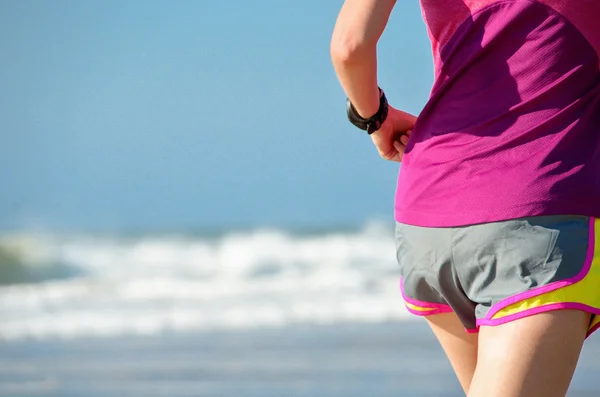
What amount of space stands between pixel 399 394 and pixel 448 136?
2.61 meters

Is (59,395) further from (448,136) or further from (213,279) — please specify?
(213,279)

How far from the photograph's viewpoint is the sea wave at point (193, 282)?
671 cm

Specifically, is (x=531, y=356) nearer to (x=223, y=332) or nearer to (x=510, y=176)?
(x=510, y=176)

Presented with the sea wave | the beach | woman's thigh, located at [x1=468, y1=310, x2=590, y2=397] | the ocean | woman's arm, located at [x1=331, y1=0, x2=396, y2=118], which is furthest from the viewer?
the sea wave

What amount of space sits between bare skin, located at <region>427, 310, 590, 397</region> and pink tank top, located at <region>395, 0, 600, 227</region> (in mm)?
175

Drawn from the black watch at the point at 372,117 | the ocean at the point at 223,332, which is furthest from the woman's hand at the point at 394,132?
the ocean at the point at 223,332

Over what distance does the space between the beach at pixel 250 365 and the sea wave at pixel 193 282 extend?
0.58 meters

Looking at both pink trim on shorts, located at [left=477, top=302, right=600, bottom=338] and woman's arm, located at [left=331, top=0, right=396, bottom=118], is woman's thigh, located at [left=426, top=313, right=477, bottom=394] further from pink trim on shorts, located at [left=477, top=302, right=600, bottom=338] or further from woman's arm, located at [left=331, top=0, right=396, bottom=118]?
woman's arm, located at [left=331, top=0, right=396, bottom=118]

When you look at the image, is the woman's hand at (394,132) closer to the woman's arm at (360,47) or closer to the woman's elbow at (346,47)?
the woman's arm at (360,47)

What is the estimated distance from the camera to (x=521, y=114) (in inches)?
59.3

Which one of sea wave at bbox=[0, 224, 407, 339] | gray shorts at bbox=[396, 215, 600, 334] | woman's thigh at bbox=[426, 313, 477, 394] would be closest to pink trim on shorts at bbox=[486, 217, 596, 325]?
gray shorts at bbox=[396, 215, 600, 334]

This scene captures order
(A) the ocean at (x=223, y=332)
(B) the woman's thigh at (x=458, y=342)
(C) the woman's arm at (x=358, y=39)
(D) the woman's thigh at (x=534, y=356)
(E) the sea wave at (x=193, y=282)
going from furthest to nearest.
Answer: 1. (E) the sea wave at (x=193, y=282)
2. (A) the ocean at (x=223, y=332)
3. (B) the woman's thigh at (x=458, y=342)
4. (C) the woman's arm at (x=358, y=39)
5. (D) the woman's thigh at (x=534, y=356)

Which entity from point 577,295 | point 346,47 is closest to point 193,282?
point 346,47

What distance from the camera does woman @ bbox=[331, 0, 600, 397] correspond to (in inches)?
56.7
